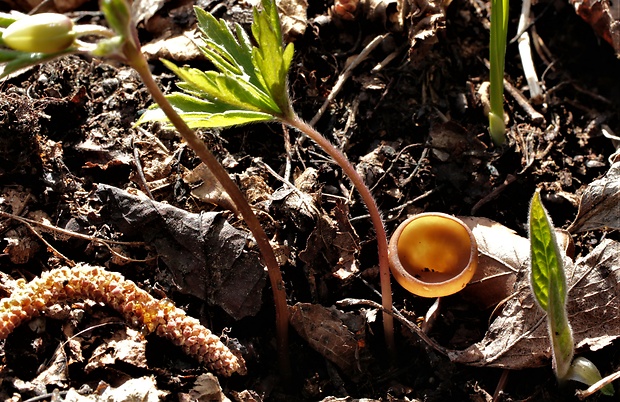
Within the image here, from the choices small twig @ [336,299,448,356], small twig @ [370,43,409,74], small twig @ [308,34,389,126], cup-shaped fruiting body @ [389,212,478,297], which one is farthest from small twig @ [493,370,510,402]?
small twig @ [370,43,409,74]

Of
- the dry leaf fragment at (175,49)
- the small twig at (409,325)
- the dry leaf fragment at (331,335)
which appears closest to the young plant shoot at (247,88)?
the small twig at (409,325)

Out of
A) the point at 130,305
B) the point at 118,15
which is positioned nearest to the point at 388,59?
the point at 130,305

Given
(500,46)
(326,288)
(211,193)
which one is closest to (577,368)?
(326,288)

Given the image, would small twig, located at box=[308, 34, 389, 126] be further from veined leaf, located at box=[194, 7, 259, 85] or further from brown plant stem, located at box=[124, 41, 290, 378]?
brown plant stem, located at box=[124, 41, 290, 378]

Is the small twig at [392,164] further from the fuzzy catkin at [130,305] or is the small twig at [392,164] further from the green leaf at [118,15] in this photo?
the green leaf at [118,15]

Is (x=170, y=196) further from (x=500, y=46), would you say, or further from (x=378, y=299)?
(x=500, y=46)

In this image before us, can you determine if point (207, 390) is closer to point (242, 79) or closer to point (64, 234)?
point (64, 234)

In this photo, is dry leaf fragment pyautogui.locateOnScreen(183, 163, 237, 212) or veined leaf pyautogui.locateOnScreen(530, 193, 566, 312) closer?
veined leaf pyautogui.locateOnScreen(530, 193, 566, 312)
